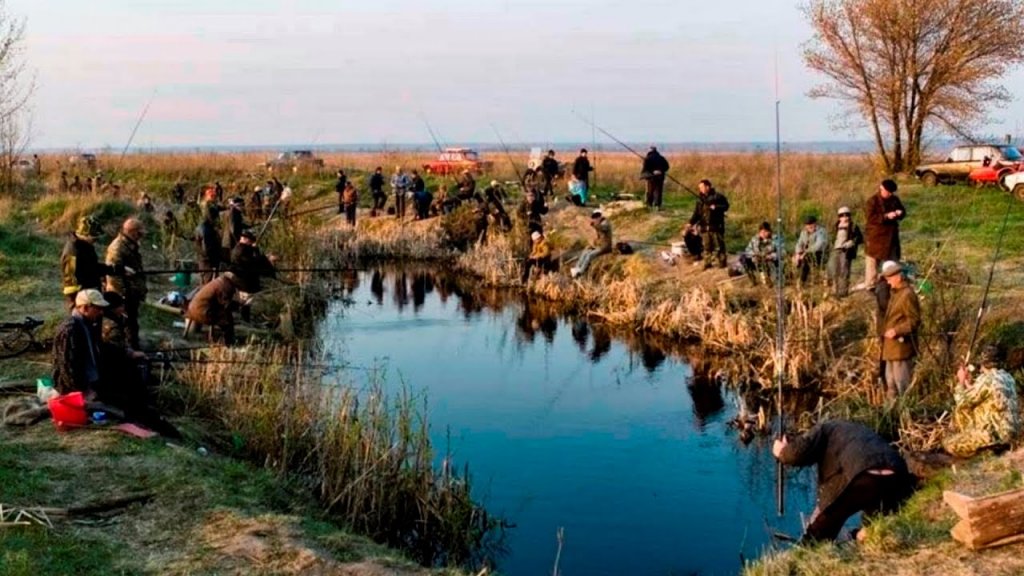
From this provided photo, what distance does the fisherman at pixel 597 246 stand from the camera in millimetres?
19703

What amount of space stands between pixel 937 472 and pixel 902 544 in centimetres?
181

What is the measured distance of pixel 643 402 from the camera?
12.9 meters

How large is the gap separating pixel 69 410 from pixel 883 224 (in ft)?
32.4

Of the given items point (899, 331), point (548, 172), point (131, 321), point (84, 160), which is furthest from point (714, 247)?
point (84, 160)

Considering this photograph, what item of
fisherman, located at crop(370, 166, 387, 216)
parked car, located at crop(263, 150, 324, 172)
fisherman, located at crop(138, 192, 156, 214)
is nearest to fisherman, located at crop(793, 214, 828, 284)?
fisherman, located at crop(138, 192, 156, 214)

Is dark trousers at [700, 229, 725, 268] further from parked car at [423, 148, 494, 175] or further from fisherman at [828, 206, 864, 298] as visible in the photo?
parked car at [423, 148, 494, 175]

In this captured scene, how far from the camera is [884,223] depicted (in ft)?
42.3

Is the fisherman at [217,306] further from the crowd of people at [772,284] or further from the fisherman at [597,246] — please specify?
the fisherman at [597,246]

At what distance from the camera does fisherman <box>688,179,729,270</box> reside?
16891 mm

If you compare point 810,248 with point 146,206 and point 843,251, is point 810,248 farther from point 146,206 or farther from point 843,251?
point 146,206

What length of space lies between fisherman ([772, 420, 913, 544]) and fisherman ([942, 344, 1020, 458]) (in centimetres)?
175

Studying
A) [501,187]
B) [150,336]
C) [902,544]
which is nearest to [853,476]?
[902,544]

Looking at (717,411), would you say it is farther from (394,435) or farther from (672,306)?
(394,435)

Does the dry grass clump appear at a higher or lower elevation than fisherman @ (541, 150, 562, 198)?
lower
